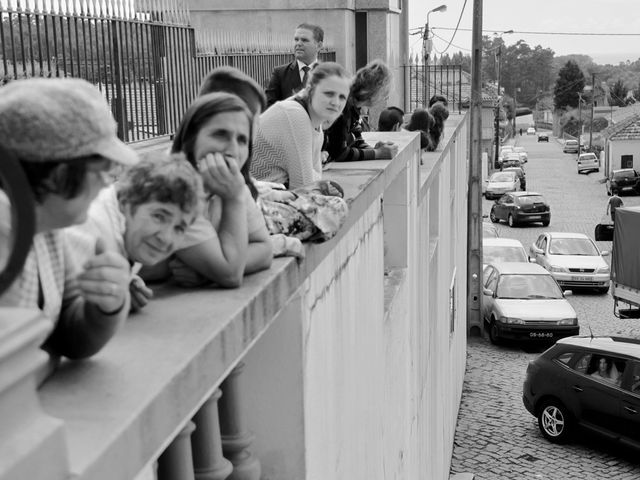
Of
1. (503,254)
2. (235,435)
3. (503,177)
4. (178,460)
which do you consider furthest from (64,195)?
(503,177)

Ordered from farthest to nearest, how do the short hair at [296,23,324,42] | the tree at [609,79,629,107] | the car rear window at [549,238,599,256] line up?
1. the tree at [609,79,629,107]
2. the car rear window at [549,238,599,256]
3. the short hair at [296,23,324,42]

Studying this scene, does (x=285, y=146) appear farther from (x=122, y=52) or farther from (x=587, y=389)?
(x=587, y=389)

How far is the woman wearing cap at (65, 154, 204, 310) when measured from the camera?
8.23 feet

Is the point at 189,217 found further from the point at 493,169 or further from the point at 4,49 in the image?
the point at 493,169

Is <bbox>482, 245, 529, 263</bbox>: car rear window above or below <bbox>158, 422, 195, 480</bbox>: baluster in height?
below

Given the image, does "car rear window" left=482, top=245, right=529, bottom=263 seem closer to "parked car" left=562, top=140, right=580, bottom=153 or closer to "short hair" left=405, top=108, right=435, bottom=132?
"short hair" left=405, top=108, right=435, bottom=132

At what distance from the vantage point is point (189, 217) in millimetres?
2557

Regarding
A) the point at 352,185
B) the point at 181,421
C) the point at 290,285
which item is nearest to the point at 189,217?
the point at 181,421

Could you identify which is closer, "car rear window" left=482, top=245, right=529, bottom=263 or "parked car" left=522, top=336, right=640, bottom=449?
"parked car" left=522, top=336, right=640, bottom=449

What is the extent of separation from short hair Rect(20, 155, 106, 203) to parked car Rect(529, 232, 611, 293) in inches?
1024

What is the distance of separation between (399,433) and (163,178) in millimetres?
5547

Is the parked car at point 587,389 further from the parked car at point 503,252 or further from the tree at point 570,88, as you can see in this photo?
the tree at point 570,88

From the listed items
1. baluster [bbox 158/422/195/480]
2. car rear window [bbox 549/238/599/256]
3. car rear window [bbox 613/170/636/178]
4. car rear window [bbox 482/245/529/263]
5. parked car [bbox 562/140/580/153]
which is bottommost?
parked car [bbox 562/140/580/153]

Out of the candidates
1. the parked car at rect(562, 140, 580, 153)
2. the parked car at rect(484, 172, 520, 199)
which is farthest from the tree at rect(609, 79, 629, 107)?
the parked car at rect(484, 172, 520, 199)
